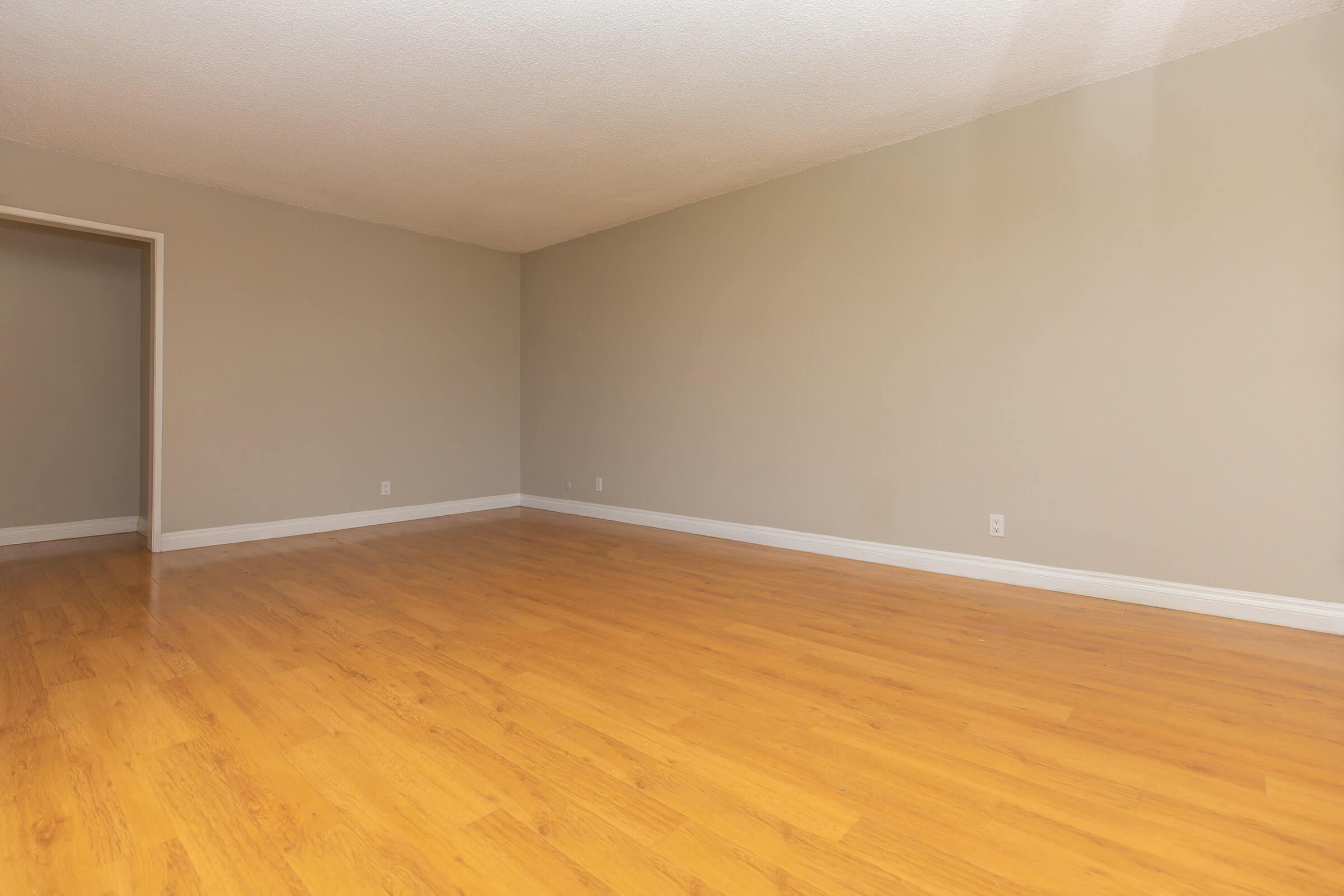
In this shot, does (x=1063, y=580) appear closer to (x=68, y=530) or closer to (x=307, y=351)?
(x=307, y=351)

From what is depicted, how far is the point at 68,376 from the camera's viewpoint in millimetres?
4941

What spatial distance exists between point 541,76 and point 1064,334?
116 inches

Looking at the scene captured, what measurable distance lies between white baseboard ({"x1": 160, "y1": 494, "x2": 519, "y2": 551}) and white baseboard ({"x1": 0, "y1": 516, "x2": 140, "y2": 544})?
80 millimetres

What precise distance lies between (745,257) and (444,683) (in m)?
3.62

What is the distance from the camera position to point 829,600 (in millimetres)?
3248

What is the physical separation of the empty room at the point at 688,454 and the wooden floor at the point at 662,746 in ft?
0.05

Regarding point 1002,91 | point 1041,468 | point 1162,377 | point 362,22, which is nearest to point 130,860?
point 362,22

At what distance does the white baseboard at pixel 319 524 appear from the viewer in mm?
4586

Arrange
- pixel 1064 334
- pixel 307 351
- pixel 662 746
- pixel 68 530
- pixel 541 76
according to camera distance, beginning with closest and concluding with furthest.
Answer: pixel 662 746 → pixel 541 76 → pixel 1064 334 → pixel 68 530 → pixel 307 351

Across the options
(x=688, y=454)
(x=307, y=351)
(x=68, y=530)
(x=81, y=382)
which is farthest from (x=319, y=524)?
(x=688, y=454)

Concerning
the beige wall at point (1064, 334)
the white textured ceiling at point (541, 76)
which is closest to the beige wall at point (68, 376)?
the white textured ceiling at point (541, 76)

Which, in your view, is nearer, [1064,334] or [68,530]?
[1064,334]

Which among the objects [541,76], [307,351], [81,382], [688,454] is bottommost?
[688,454]

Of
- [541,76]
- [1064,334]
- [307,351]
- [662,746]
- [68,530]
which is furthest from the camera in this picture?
[307,351]
